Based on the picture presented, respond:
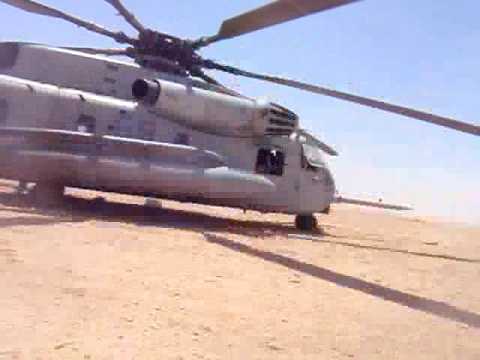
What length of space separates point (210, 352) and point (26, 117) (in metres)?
7.92

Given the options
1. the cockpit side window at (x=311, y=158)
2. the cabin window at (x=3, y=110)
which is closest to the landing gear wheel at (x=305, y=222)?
the cockpit side window at (x=311, y=158)

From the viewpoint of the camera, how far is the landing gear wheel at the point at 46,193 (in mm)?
11151

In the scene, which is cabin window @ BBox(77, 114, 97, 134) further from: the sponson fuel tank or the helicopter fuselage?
the sponson fuel tank

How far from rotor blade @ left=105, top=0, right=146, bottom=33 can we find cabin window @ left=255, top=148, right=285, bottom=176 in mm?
3901

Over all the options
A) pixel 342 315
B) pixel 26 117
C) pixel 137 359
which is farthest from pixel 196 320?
pixel 26 117

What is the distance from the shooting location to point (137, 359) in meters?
3.72

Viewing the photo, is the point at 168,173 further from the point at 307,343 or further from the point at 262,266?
the point at 307,343

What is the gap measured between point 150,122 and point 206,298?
674cm

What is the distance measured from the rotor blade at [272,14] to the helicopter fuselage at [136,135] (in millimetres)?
1723

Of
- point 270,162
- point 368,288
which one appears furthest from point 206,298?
point 270,162

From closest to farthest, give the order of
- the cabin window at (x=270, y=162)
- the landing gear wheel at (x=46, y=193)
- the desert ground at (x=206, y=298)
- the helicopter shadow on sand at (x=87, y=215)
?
the desert ground at (x=206, y=298)
the helicopter shadow on sand at (x=87, y=215)
the landing gear wheel at (x=46, y=193)
the cabin window at (x=270, y=162)

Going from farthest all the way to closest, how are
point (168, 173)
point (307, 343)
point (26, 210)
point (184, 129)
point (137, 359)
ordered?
1. point (184, 129)
2. point (168, 173)
3. point (26, 210)
4. point (307, 343)
5. point (137, 359)

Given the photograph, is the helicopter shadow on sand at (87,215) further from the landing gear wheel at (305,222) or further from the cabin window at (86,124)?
the cabin window at (86,124)

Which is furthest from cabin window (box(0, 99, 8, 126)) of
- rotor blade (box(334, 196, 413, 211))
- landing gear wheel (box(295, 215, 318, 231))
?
rotor blade (box(334, 196, 413, 211))
